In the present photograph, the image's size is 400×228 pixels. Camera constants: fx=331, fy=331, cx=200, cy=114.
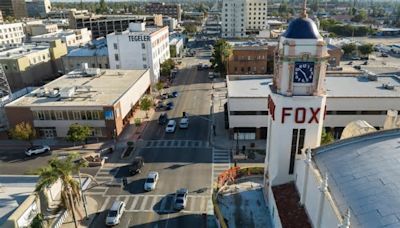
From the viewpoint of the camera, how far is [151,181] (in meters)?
49.8

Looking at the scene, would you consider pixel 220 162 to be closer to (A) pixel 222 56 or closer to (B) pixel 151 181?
(B) pixel 151 181

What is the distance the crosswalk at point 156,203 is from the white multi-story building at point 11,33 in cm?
13886

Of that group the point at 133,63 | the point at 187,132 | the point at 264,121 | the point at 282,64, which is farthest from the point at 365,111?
the point at 133,63

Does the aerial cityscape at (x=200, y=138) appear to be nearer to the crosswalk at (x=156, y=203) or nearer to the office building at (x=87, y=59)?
the crosswalk at (x=156, y=203)

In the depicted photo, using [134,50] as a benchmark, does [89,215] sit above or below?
below

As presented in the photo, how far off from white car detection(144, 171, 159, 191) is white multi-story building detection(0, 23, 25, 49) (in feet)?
450

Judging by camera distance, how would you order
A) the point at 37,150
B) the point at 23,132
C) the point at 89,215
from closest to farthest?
the point at 89,215 → the point at 23,132 → the point at 37,150

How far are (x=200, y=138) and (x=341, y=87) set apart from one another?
99.7ft

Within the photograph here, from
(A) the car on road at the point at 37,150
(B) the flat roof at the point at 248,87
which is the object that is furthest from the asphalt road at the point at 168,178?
(A) the car on road at the point at 37,150

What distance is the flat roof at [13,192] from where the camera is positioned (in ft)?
119

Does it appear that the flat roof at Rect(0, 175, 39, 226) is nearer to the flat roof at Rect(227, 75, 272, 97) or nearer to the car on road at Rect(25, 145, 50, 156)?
the car on road at Rect(25, 145, 50, 156)

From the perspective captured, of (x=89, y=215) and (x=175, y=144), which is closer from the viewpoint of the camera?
(x=89, y=215)

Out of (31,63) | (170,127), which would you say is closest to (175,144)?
(170,127)

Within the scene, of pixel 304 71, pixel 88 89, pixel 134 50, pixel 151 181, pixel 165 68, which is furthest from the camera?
pixel 165 68
